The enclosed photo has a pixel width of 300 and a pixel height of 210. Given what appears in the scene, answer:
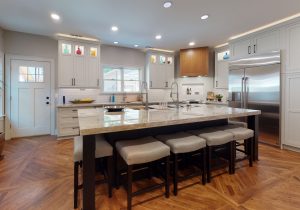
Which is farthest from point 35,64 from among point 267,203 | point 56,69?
point 267,203

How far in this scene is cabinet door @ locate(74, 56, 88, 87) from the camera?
4547 mm

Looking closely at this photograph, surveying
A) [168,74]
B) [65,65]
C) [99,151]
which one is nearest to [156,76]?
[168,74]

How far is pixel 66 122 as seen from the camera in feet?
14.2

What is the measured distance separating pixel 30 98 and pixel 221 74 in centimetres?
542

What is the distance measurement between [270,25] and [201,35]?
4.74ft

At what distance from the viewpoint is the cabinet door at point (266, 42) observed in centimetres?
364

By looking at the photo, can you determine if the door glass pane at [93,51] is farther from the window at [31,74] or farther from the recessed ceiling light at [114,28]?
the window at [31,74]

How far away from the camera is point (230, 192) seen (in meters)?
2.03

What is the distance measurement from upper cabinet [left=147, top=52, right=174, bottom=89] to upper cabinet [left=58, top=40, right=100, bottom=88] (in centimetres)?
166

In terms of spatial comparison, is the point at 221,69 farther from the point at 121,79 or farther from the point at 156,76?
the point at 121,79

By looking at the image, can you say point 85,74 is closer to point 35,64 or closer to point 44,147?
point 35,64

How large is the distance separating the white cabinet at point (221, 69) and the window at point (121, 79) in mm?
2526

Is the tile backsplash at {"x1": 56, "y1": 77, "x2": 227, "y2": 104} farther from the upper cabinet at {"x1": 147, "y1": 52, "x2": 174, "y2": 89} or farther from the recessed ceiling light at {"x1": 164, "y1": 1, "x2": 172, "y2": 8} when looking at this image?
the recessed ceiling light at {"x1": 164, "y1": 1, "x2": 172, "y2": 8}

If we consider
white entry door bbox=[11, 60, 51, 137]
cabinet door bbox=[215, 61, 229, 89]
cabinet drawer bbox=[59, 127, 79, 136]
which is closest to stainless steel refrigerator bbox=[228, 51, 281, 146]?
cabinet door bbox=[215, 61, 229, 89]
